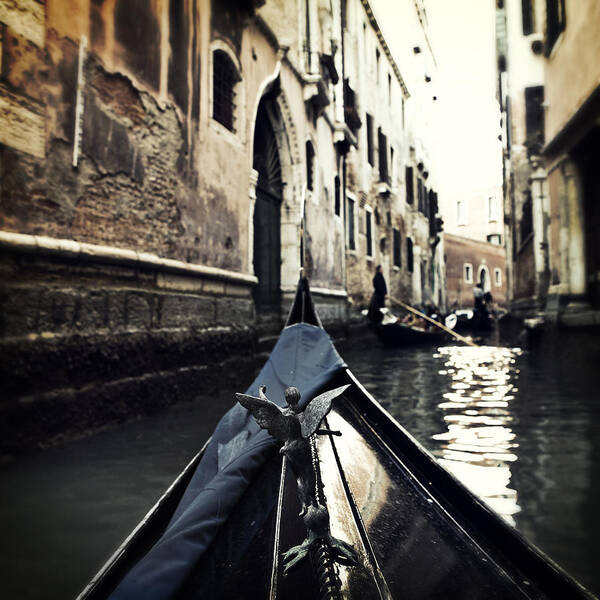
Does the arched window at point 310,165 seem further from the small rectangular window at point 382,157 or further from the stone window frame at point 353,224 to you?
the small rectangular window at point 382,157

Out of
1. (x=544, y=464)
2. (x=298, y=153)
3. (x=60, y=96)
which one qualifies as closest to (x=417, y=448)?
(x=544, y=464)

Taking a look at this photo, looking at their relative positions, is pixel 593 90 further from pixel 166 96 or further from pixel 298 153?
pixel 166 96

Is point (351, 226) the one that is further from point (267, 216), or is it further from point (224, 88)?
point (224, 88)

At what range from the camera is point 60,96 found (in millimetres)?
2930

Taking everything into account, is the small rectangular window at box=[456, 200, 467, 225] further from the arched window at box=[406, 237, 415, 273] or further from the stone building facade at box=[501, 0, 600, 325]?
the stone building facade at box=[501, 0, 600, 325]

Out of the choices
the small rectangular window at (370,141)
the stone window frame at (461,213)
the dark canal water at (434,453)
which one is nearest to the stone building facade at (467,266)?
the stone window frame at (461,213)

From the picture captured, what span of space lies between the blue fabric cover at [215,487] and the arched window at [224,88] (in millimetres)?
3786

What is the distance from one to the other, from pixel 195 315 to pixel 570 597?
12.5 ft

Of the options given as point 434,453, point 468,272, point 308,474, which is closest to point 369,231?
point 434,453

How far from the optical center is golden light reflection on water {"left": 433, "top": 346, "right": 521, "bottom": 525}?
210 cm

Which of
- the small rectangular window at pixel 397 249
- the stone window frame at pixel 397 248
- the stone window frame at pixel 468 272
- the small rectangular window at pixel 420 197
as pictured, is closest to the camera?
the stone window frame at pixel 397 248

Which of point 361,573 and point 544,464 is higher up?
point 361,573

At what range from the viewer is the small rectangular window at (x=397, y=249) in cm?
1474

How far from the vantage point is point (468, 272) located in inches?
1088
